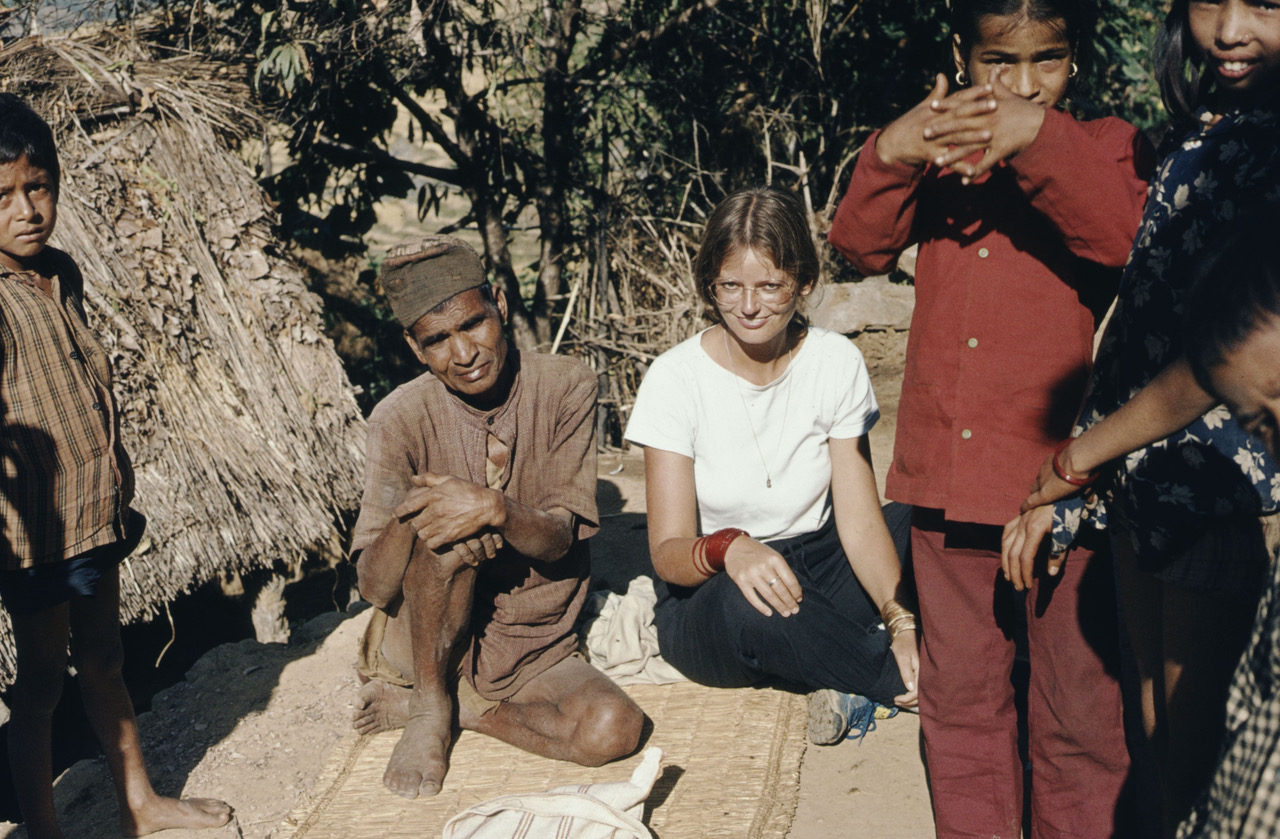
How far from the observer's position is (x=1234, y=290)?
114 centimetres

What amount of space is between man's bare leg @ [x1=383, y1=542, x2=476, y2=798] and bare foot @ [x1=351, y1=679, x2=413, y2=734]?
0.49 feet

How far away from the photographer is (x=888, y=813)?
255 cm

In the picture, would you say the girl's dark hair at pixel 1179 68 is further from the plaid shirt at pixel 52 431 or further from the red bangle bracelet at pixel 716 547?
the plaid shirt at pixel 52 431

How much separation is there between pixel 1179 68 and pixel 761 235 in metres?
1.06

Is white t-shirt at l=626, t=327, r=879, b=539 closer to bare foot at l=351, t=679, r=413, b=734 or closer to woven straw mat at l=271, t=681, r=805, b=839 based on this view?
woven straw mat at l=271, t=681, r=805, b=839

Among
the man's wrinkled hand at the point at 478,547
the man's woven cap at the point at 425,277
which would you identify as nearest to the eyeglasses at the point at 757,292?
the man's woven cap at the point at 425,277

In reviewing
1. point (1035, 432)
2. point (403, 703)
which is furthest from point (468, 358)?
point (1035, 432)

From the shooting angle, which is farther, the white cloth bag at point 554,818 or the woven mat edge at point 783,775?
the woven mat edge at point 783,775

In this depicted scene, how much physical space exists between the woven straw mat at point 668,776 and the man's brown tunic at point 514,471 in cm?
29

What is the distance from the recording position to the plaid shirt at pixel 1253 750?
104cm

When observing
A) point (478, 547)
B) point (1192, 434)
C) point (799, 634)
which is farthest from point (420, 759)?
point (1192, 434)

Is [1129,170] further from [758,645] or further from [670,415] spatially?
[758,645]

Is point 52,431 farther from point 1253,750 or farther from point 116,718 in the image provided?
point 1253,750

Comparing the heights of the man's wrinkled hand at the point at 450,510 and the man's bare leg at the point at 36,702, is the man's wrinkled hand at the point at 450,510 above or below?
above
